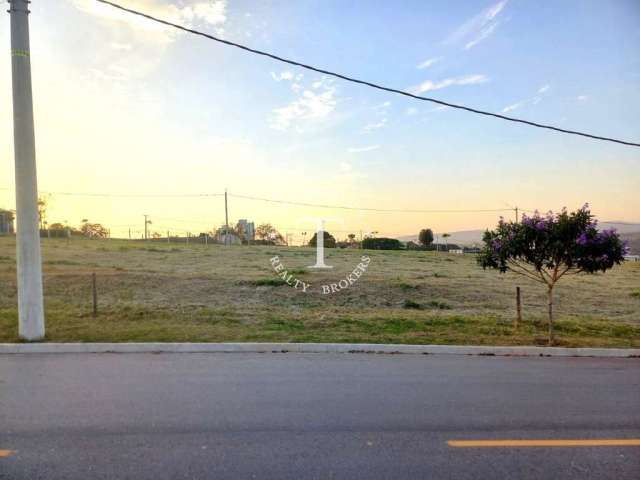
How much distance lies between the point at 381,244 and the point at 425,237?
400 inches

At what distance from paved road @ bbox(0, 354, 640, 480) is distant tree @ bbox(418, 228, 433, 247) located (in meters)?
45.5

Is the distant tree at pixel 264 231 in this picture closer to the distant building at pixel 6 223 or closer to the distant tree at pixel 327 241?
the distant tree at pixel 327 241

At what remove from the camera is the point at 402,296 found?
577 inches

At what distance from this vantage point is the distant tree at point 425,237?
5147cm

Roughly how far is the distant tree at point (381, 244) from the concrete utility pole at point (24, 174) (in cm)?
3476

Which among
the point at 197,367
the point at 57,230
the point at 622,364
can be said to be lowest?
the point at 622,364

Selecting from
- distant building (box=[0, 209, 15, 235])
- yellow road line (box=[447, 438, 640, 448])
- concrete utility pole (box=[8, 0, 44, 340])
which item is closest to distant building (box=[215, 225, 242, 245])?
distant building (box=[0, 209, 15, 235])

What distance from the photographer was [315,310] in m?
12.1

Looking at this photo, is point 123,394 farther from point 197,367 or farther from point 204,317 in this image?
point 204,317

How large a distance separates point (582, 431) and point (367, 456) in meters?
2.25

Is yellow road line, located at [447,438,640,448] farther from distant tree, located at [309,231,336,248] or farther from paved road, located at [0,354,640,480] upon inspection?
distant tree, located at [309,231,336,248]

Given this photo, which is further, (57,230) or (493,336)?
(57,230)

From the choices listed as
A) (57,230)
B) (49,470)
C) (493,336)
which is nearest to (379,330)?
(493,336)

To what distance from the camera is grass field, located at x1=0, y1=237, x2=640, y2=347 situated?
341 inches
